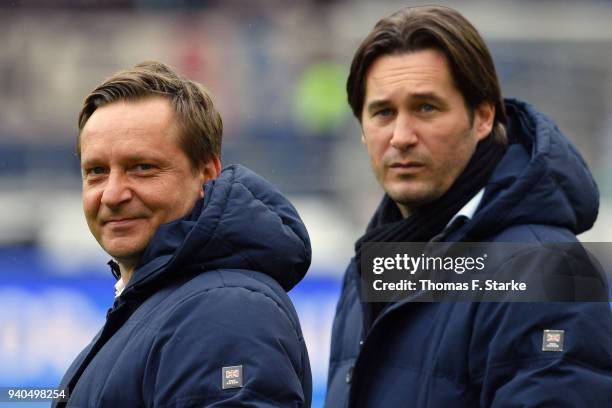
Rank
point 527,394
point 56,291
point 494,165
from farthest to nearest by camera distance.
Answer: point 56,291, point 494,165, point 527,394

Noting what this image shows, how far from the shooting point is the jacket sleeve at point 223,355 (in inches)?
81.5

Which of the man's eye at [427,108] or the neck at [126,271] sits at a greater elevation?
the man's eye at [427,108]

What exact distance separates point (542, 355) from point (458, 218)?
45 cm

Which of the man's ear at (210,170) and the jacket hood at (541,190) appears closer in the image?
the man's ear at (210,170)

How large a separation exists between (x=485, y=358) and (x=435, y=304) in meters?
0.22

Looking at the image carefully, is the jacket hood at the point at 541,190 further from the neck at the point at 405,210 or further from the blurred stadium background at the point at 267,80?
the blurred stadium background at the point at 267,80

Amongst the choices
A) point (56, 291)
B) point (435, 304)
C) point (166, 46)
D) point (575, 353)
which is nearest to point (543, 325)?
point (575, 353)

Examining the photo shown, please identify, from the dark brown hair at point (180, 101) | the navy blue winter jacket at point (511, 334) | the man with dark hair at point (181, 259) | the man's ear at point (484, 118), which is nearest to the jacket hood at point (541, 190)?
the navy blue winter jacket at point (511, 334)

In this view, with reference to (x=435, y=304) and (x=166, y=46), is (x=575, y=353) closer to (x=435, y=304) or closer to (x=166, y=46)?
(x=435, y=304)

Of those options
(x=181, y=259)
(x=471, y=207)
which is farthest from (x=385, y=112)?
(x=181, y=259)

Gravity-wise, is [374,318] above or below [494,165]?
below

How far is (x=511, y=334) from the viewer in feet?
8.13

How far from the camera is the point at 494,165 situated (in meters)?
2.88

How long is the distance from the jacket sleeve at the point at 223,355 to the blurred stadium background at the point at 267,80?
703 cm
